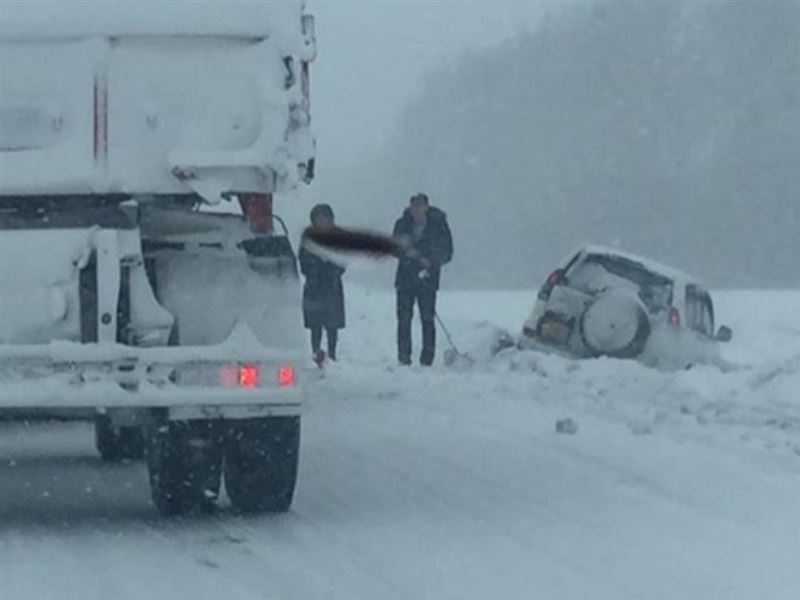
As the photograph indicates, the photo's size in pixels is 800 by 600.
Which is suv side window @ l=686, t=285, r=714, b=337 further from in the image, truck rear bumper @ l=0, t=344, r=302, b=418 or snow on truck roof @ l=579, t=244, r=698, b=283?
truck rear bumper @ l=0, t=344, r=302, b=418

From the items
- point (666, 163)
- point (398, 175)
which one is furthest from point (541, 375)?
point (398, 175)

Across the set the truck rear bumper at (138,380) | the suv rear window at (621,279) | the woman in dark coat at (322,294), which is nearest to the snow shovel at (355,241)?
the woman in dark coat at (322,294)

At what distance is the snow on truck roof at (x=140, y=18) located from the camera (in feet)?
36.9

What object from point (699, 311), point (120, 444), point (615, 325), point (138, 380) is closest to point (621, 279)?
point (615, 325)

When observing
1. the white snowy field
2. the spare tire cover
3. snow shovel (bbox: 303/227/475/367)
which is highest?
snow shovel (bbox: 303/227/475/367)

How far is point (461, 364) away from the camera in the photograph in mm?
22016

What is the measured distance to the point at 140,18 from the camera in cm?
1130

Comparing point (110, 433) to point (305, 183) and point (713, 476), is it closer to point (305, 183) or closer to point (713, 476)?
point (305, 183)

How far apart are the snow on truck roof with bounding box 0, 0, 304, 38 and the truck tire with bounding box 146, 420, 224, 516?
2.00 meters

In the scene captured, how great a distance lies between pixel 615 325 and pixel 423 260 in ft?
6.68

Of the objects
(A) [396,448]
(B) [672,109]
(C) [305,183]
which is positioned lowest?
(A) [396,448]

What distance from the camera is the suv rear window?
2277 cm

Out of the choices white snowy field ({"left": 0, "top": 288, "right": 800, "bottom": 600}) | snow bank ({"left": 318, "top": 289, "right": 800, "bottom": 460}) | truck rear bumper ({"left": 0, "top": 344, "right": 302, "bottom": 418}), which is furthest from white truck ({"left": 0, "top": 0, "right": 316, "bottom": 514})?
snow bank ({"left": 318, "top": 289, "right": 800, "bottom": 460})

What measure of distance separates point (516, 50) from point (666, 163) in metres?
→ 10.9
